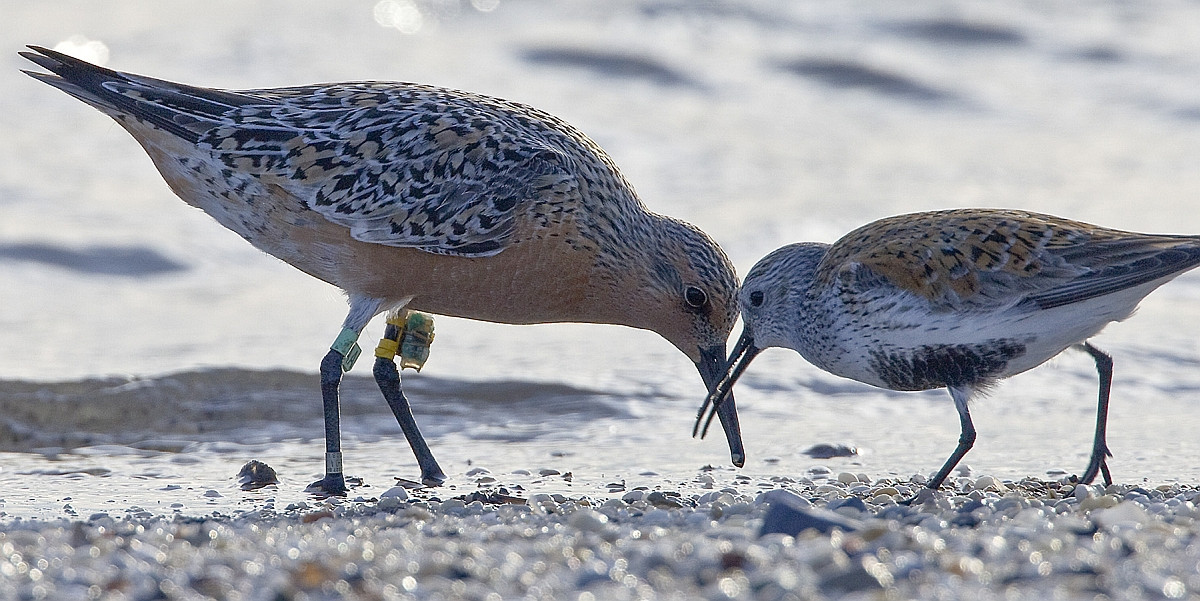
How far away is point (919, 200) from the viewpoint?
1228 centimetres

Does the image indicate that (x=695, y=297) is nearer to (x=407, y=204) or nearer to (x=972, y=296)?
(x=407, y=204)

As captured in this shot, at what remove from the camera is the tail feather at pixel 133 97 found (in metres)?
7.19

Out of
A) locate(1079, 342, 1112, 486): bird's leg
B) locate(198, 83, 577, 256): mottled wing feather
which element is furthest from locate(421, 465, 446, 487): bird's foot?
locate(1079, 342, 1112, 486): bird's leg

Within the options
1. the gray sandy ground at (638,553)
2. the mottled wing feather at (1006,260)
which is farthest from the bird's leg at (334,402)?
the mottled wing feather at (1006,260)

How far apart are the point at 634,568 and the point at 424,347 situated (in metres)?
3.43

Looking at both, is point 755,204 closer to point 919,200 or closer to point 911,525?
point 919,200

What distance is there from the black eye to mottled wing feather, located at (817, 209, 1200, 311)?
101 centimetres

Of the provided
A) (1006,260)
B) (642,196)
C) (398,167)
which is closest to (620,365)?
(642,196)

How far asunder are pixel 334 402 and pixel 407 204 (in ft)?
3.38

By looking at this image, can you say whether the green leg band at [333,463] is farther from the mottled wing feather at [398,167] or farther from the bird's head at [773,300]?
the bird's head at [773,300]

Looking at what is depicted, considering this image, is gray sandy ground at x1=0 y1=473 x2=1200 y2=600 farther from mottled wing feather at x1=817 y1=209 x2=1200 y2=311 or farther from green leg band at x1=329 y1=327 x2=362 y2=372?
green leg band at x1=329 y1=327 x2=362 y2=372

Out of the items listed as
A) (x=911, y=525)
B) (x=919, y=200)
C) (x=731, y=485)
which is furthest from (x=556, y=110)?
(x=911, y=525)

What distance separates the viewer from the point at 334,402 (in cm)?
718

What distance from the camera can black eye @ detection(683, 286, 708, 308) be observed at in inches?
295
